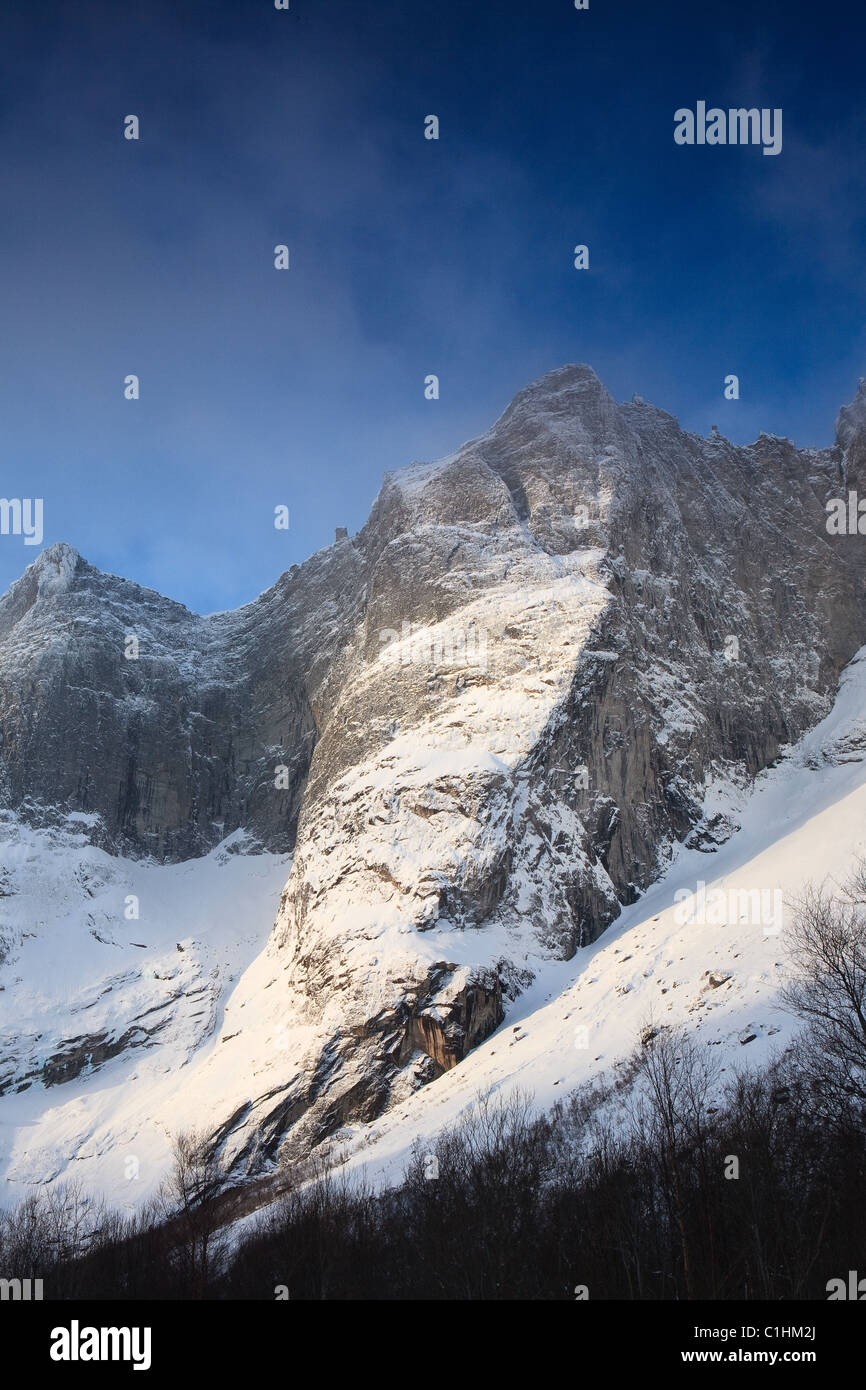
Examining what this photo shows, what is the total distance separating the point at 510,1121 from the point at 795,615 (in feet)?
260

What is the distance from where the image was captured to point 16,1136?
211ft

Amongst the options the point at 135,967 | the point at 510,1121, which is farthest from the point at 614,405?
the point at 510,1121

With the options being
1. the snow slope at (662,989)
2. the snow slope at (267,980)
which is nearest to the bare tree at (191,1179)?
the snow slope at (267,980)

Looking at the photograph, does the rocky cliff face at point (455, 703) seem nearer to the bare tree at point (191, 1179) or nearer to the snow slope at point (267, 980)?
the bare tree at point (191, 1179)

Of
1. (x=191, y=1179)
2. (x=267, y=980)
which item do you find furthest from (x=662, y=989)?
(x=267, y=980)

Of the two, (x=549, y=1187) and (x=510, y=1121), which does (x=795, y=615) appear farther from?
(x=549, y=1187)

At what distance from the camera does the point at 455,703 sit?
7581 centimetres

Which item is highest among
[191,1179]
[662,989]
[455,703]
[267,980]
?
[455,703]

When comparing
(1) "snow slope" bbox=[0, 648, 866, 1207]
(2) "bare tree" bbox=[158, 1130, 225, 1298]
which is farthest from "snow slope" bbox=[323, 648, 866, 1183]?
(2) "bare tree" bbox=[158, 1130, 225, 1298]

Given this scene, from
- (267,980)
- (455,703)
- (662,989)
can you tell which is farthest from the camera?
(455,703)

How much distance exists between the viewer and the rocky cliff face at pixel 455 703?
2373 inches

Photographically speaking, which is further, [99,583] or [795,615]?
[99,583]

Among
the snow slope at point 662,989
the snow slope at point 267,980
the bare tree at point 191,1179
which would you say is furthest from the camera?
the bare tree at point 191,1179

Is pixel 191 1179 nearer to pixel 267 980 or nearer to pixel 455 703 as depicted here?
pixel 267 980
